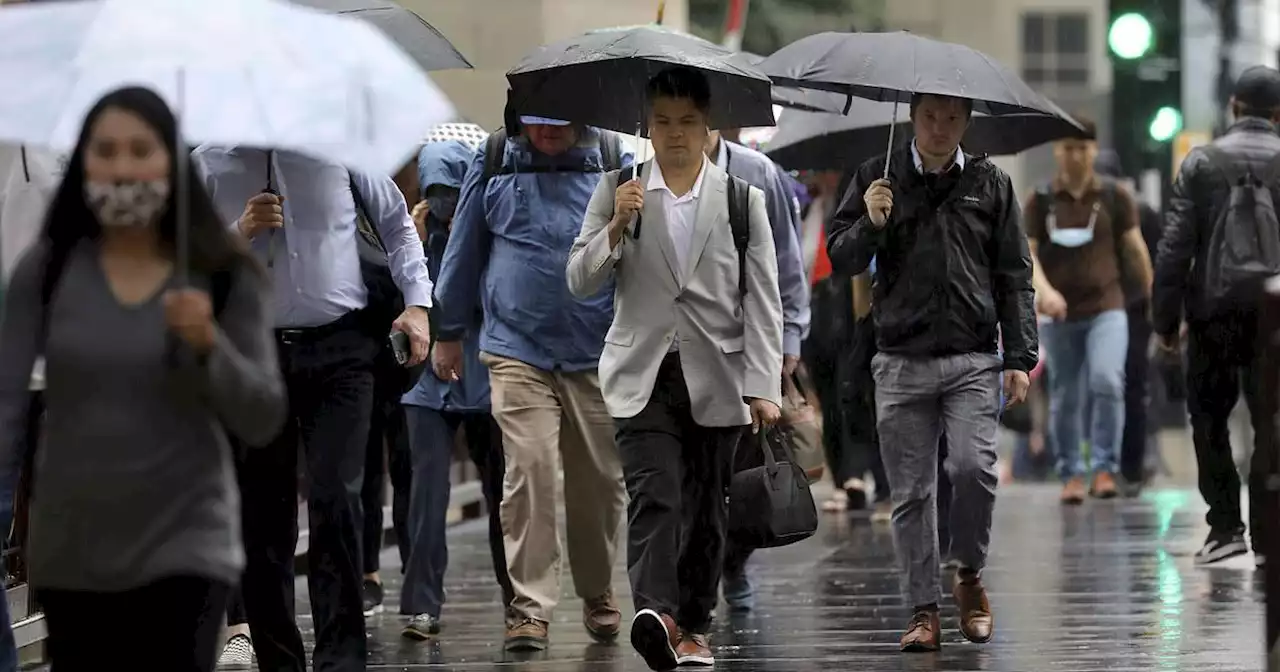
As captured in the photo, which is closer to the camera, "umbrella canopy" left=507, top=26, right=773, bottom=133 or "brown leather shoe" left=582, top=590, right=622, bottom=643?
"umbrella canopy" left=507, top=26, right=773, bottom=133

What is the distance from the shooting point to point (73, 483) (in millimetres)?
5102

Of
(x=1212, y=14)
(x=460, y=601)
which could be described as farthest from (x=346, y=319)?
(x=1212, y=14)

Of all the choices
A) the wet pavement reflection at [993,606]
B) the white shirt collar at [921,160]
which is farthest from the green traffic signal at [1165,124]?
the white shirt collar at [921,160]

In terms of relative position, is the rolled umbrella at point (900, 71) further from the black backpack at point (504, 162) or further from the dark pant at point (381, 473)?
the dark pant at point (381, 473)

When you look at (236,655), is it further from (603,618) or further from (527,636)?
(603,618)

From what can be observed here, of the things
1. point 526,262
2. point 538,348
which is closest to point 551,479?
point 538,348

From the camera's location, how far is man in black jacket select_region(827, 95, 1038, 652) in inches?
351

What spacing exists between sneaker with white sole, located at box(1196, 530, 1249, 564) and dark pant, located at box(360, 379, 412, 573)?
3735 millimetres

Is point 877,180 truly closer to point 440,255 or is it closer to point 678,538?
point 678,538

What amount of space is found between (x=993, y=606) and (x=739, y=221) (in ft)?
9.24

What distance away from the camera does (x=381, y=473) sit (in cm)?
1076

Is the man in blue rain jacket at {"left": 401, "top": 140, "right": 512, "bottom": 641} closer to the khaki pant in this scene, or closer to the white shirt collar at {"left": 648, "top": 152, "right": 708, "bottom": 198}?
the khaki pant

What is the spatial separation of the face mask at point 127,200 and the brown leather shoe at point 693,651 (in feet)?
12.1

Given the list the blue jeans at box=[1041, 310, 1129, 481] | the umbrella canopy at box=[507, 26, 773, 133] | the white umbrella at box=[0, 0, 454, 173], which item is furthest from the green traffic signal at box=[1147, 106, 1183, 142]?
the white umbrella at box=[0, 0, 454, 173]
